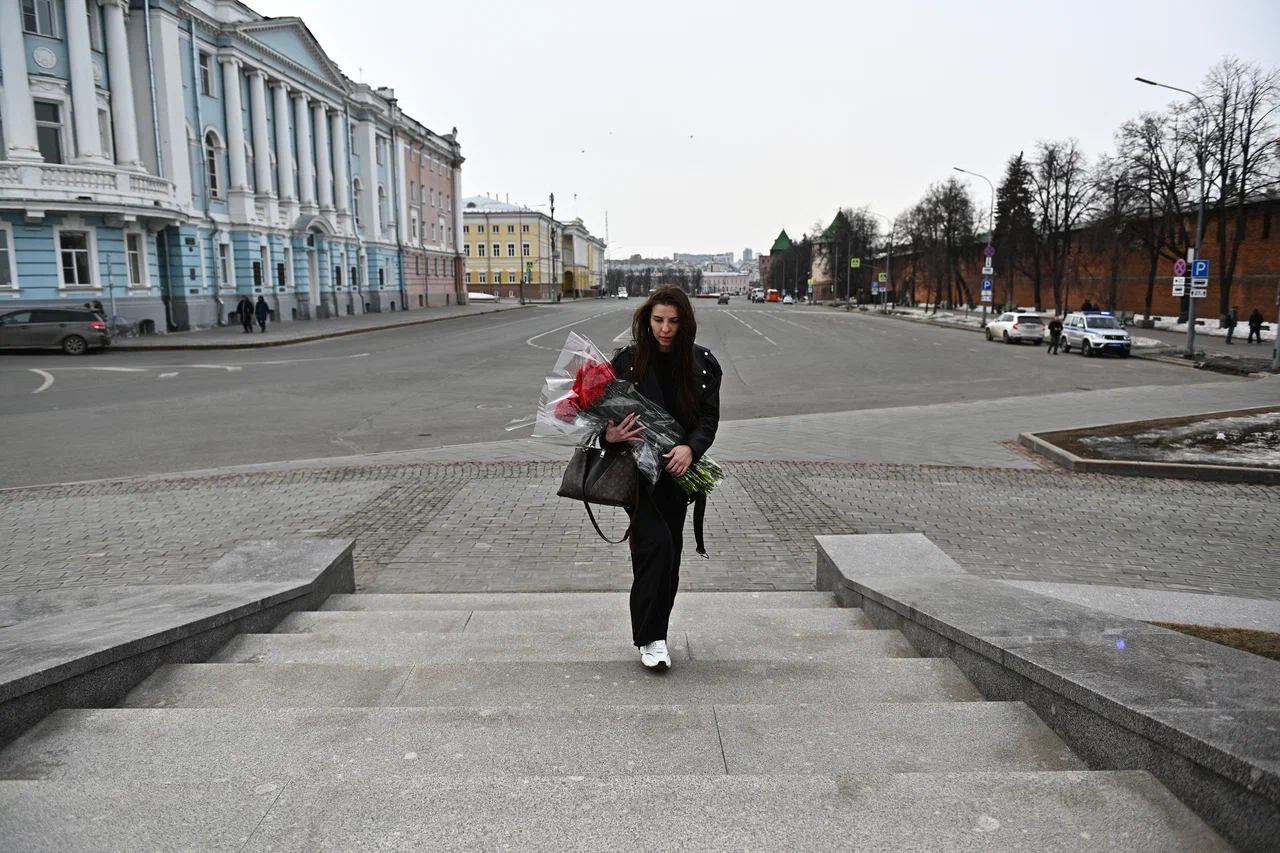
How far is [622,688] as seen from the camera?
376 cm

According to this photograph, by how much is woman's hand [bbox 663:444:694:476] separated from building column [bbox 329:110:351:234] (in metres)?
55.8

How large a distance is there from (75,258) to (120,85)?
23.4 feet

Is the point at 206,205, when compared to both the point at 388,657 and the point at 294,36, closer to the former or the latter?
the point at 294,36

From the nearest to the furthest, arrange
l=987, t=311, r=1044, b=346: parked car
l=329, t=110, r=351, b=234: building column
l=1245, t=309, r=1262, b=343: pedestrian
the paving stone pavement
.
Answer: the paving stone pavement
l=1245, t=309, r=1262, b=343: pedestrian
l=987, t=311, r=1044, b=346: parked car
l=329, t=110, r=351, b=234: building column

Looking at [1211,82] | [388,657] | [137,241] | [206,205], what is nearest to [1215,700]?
[388,657]

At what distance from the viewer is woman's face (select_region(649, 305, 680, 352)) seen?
3855 millimetres

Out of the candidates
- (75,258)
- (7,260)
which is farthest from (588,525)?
(75,258)

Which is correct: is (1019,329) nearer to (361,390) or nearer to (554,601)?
(361,390)

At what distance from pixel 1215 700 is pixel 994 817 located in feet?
2.94

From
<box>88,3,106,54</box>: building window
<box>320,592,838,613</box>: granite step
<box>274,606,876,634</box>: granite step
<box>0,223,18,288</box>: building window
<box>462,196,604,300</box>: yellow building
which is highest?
<box>88,3,106,54</box>: building window

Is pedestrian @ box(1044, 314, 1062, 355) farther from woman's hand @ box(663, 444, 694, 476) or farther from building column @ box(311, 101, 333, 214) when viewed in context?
building column @ box(311, 101, 333, 214)

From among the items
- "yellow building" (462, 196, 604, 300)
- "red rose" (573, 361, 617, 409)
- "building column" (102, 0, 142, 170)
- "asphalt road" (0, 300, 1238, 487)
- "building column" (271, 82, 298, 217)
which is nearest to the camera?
"red rose" (573, 361, 617, 409)

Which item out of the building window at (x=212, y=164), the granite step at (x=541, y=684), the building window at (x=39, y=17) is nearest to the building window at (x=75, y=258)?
the building window at (x=39, y=17)

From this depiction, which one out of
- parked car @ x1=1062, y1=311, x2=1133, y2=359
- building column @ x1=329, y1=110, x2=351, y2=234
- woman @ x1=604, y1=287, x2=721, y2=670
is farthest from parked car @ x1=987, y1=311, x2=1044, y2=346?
building column @ x1=329, y1=110, x2=351, y2=234
